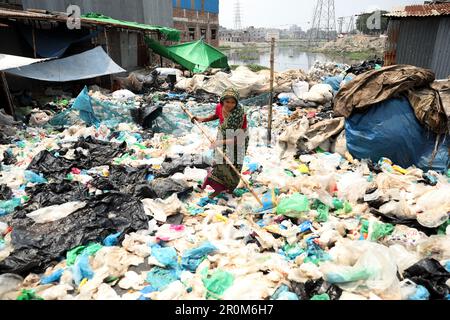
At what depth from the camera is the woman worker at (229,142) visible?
345cm

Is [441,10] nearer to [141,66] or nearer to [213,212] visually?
[213,212]

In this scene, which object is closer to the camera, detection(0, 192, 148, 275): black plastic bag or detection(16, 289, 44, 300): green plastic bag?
detection(16, 289, 44, 300): green plastic bag

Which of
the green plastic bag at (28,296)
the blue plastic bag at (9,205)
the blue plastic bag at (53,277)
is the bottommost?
the blue plastic bag at (53,277)

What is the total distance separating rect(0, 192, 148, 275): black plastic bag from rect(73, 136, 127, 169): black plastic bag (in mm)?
1517

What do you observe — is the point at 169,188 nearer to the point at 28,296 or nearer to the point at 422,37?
the point at 28,296

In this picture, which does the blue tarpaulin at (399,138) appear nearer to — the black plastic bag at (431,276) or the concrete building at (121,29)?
the black plastic bag at (431,276)

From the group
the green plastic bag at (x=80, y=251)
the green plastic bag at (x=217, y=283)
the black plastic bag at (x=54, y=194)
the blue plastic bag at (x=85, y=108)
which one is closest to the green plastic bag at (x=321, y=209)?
the green plastic bag at (x=217, y=283)

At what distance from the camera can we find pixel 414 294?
6.93 ft

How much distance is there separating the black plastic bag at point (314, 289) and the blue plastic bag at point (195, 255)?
753 mm

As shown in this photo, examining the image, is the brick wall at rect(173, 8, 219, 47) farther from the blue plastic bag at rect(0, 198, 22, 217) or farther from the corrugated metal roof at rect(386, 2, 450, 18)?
the blue plastic bag at rect(0, 198, 22, 217)

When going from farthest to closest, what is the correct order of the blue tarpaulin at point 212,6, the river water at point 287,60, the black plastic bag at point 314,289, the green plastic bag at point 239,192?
the blue tarpaulin at point 212,6 < the river water at point 287,60 < the green plastic bag at point 239,192 < the black plastic bag at point 314,289

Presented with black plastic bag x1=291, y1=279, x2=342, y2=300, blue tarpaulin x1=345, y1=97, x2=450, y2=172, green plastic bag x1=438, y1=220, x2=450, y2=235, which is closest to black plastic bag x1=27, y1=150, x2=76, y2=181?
black plastic bag x1=291, y1=279, x2=342, y2=300

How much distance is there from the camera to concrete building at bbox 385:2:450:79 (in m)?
9.12
